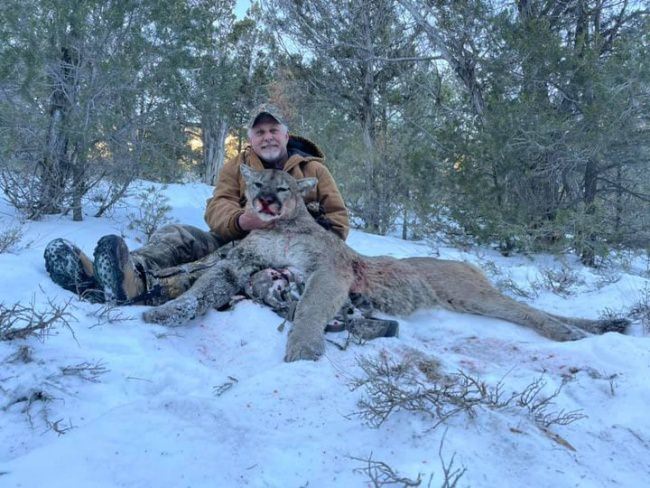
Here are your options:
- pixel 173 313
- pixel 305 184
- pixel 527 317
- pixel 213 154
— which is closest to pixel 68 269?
pixel 173 313

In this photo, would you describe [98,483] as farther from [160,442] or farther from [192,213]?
[192,213]

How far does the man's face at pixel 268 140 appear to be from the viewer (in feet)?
15.3

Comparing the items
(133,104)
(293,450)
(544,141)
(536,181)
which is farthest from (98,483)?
(536,181)

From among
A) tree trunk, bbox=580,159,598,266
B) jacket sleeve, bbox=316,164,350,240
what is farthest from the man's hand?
tree trunk, bbox=580,159,598,266

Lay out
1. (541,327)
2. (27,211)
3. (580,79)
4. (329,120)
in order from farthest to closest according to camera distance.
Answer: (329,120) → (580,79) → (27,211) → (541,327)

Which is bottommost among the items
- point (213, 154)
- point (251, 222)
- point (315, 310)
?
point (315, 310)

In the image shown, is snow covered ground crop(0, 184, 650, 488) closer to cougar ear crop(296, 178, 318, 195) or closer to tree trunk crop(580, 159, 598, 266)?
cougar ear crop(296, 178, 318, 195)

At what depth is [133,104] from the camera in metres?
6.70

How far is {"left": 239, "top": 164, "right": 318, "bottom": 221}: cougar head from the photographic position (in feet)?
13.3

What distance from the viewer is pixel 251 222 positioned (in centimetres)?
412

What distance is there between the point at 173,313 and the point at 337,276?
47.2 inches

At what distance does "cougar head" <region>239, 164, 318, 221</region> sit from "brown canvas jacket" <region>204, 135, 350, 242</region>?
1.13 feet

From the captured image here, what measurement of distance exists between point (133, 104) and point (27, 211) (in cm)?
196

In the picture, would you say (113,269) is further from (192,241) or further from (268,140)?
(268,140)
